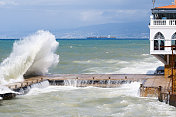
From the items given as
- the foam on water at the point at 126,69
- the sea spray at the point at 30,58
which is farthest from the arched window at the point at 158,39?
the sea spray at the point at 30,58

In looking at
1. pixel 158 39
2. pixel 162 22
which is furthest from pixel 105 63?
pixel 162 22

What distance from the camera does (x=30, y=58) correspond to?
28.5 meters

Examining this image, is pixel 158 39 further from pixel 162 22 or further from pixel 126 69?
pixel 126 69

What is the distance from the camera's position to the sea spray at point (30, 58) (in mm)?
26906

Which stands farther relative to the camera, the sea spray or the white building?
the sea spray

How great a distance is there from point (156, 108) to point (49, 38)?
48.6 feet

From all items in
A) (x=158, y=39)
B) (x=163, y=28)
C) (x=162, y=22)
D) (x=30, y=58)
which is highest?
(x=162, y=22)

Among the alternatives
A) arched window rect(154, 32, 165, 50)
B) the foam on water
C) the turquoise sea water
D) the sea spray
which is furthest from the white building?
the turquoise sea water

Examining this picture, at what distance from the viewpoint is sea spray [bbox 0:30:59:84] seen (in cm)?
2691

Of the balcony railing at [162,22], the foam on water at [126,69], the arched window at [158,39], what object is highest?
the balcony railing at [162,22]

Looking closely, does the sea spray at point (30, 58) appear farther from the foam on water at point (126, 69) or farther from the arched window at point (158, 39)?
the arched window at point (158, 39)

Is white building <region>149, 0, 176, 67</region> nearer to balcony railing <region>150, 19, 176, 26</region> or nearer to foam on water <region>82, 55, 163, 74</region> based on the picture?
balcony railing <region>150, 19, 176, 26</region>

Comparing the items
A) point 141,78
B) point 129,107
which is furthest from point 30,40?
point 129,107

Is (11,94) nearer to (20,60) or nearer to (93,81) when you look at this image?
(93,81)
